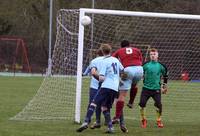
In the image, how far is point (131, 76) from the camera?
13.6 meters

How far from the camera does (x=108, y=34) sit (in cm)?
2083

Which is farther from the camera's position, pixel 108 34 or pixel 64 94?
pixel 108 34

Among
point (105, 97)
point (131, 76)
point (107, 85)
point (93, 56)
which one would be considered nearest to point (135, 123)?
point (131, 76)

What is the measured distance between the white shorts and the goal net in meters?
1.34

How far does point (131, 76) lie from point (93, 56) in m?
5.83

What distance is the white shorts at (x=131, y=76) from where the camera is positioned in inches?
530

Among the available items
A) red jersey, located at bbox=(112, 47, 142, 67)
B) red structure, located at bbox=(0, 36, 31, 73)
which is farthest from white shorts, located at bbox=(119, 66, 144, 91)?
red structure, located at bbox=(0, 36, 31, 73)

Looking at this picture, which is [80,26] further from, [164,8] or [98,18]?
[164,8]

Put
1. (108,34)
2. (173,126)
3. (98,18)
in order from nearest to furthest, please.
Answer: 1. (173,126)
2. (98,18)
3. (108,34)

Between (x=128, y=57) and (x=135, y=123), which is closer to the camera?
(x=128, y=57)

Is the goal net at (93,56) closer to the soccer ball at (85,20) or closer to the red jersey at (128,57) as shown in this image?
the soccer ball at (85,20)

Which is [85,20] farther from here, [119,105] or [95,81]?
[119,105]

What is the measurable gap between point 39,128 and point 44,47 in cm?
4591

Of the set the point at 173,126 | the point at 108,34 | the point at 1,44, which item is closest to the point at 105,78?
the point at 173,126
